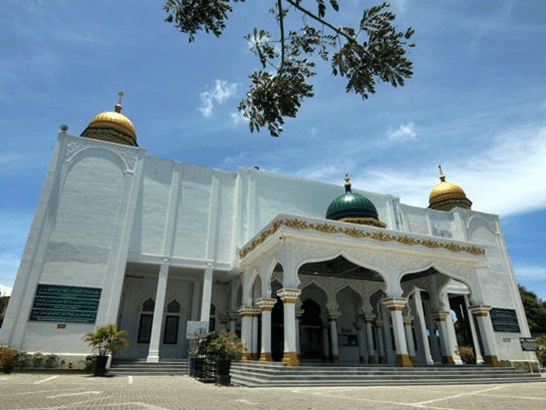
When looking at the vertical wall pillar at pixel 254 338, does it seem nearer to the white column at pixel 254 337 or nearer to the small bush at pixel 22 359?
the white column at pixel 254 337

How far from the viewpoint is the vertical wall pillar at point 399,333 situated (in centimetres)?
1226

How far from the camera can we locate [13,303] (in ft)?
44.4

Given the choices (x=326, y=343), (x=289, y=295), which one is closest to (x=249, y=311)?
(x=289, y=295)

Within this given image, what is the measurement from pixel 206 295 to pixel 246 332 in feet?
9.84

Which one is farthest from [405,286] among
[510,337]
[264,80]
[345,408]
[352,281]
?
[264,80]

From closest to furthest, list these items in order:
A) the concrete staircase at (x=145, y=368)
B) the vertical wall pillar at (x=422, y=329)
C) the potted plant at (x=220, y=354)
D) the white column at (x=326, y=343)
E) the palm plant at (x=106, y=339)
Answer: the potted plant at (x=220, y=354), the palm plant at (x=106, y=339), the concrete staircase at (x=145, y=368), the vertical wall pillar at (x=422, y=329), the white column at (x=326, y=343)

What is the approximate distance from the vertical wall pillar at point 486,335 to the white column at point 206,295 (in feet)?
37.3

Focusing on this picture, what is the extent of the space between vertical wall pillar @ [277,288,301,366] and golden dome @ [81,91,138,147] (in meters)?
13.8

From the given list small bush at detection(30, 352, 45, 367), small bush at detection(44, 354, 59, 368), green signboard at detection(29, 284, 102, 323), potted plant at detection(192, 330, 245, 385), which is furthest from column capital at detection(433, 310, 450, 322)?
small bush at detection(30, 352, 45, 367)

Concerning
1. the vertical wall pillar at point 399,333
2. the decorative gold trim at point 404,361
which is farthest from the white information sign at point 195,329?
the decorative gold trim at point 404,361

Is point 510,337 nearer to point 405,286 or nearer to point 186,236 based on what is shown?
point 405,286

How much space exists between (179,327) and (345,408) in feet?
47.8

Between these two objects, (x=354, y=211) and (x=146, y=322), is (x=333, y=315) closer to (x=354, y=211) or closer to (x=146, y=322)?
(x=354, y=211)

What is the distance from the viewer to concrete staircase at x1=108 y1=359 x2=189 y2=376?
1403 cm
